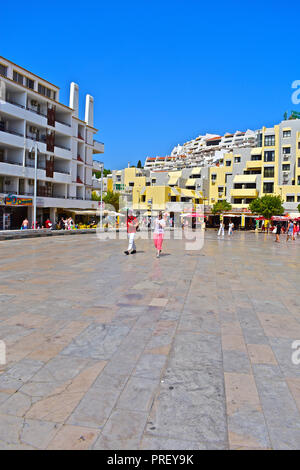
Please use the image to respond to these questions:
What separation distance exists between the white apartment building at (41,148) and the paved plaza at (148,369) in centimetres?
2662

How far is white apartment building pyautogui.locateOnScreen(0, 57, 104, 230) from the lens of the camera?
32.2 metres

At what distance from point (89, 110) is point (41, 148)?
1353 centimetres

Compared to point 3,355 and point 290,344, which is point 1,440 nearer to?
→ point 3,355

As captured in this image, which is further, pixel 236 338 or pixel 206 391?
pixel 236 338

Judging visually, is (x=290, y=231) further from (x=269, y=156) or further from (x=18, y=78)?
(x=18, y=78)

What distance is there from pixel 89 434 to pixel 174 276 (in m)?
6.89

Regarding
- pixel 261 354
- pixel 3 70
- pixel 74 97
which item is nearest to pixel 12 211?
pixel 3 70

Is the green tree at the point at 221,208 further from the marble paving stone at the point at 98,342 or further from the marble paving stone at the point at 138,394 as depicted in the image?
the marble paving stone at the point at 138,394

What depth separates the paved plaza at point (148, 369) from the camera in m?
2.55

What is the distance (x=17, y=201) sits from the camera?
Result: 3231 centimetres

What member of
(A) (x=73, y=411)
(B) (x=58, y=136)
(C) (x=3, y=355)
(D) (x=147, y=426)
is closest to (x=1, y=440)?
(A) (x=73, y=411)

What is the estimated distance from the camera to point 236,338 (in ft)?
15.0


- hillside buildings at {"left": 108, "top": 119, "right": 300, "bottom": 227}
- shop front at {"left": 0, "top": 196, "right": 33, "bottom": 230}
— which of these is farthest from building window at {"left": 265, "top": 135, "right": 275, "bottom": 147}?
shop front at {"left": 0, "top": 196, "right": 33, "bottom": 230}

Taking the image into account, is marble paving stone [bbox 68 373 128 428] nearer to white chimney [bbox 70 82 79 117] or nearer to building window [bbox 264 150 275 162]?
white chimney [bbox 70 82 79 117]
